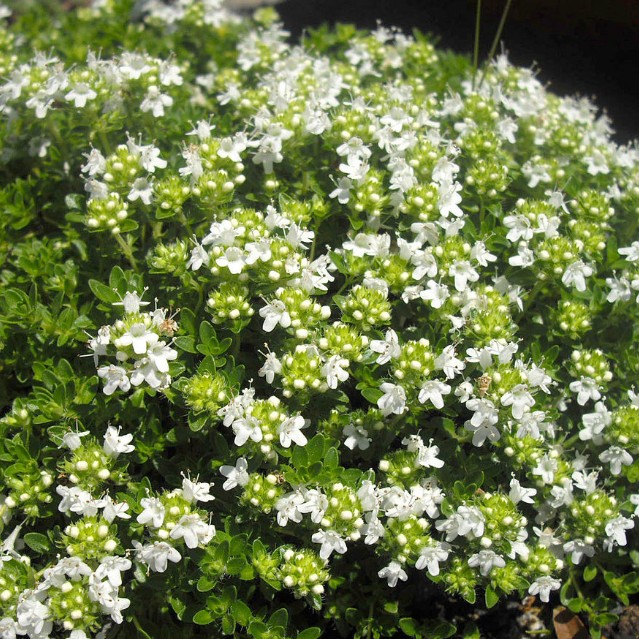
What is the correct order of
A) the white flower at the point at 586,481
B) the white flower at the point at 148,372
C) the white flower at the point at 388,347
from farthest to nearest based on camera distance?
1. the white flower at the point at 586,481
2. the white flower at the point at 388,347
3. the white flower at the point at 148,372

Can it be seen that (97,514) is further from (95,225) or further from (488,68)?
(488,68)

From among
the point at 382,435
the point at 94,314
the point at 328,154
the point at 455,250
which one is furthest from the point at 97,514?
the point at 328,154

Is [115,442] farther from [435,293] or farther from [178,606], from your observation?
[435,293]

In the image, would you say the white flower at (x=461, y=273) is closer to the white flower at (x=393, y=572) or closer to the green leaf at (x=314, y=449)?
the green leaf at (x=314, y=449)

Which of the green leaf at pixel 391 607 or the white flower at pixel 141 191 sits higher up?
the white flower at pixel 141 191

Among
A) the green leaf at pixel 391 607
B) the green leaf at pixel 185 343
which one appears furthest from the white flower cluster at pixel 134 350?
the green leaf at pixel 391 607

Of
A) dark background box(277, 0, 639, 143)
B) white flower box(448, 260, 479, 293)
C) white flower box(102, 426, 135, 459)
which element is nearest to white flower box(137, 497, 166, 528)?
white flower box(102, 426, 135, 459)

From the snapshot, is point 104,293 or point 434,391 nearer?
point 434,391

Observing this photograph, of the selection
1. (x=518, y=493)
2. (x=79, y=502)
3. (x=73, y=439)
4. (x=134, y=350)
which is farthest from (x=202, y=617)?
(x=518, y=493)
